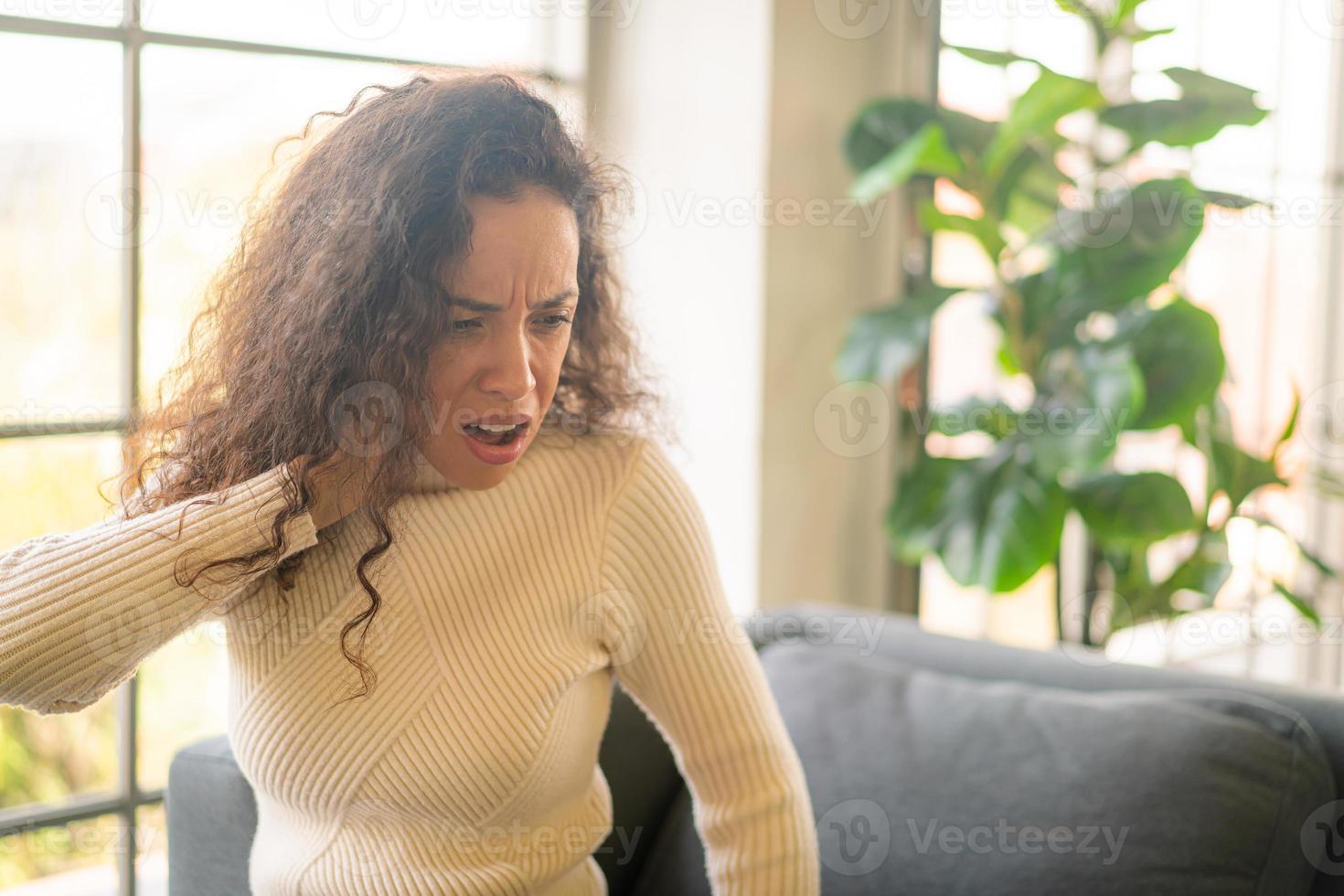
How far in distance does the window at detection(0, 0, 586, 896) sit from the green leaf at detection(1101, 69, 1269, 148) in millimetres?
1028

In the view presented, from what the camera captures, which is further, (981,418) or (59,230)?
(981,418)

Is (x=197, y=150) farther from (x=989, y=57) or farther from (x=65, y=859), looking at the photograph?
(x=989, y=57)

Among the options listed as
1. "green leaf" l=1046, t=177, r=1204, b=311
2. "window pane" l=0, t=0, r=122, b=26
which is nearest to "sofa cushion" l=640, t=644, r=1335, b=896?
"green leaf" l=1046, t=177, r=1204, b=311

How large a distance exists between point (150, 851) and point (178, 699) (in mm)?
232

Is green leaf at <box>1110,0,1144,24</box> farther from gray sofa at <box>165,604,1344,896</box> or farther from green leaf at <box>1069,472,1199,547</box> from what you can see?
gray sofa at <box>165,604,1344,896</box>

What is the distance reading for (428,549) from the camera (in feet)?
3.71

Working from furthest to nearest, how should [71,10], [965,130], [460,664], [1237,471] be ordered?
1. [1237,471]
2. [965,130]
3. [71,10]
4. [460,664]

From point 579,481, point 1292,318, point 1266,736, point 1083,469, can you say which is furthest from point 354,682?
point 1292,318

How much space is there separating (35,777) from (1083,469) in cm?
162

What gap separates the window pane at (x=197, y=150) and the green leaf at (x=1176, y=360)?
1262mm

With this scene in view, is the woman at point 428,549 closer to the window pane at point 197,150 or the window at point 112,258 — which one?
the window at point 112,258

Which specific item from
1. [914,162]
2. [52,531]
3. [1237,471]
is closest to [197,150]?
[52,531]

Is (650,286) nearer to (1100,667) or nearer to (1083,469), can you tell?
(1083,469)

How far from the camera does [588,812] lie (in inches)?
49.2
